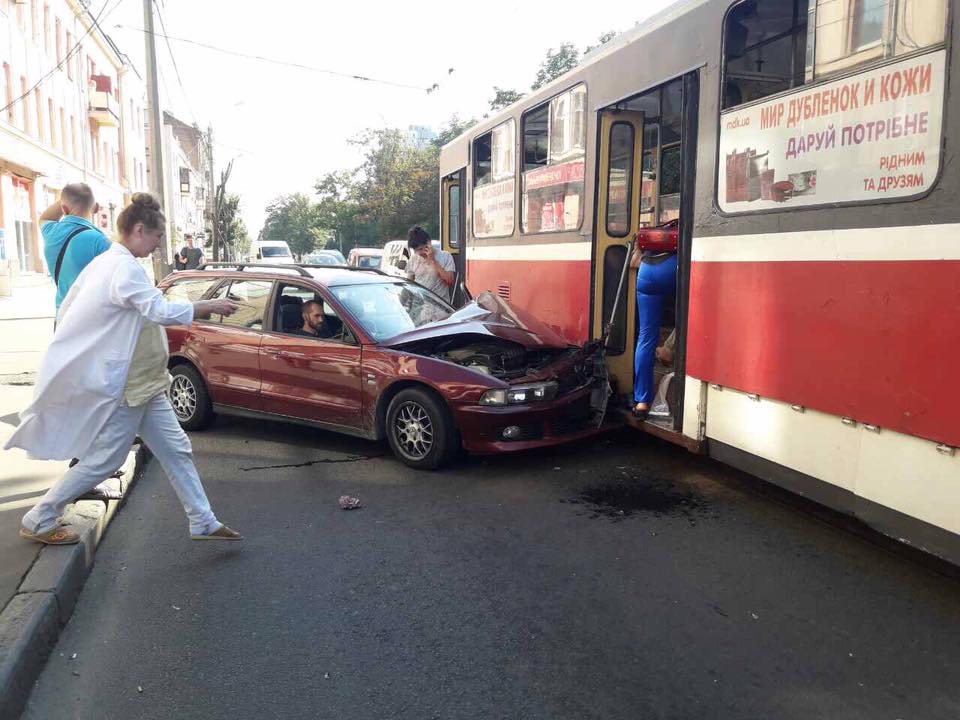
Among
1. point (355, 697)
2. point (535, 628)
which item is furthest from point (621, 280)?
point (355, 697)

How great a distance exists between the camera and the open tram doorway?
6.48m

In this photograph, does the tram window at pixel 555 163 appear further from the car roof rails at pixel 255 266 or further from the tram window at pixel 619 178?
the car roof rails at pixel 255 266

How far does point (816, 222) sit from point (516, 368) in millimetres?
2842

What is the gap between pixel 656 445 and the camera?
7176 mm

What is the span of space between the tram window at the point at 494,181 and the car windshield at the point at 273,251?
31392mm

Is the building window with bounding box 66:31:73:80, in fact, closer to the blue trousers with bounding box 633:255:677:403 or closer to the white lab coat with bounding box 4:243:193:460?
the blue trousers with bounding box 633:255:677:403

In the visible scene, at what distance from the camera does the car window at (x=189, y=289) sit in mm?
7797

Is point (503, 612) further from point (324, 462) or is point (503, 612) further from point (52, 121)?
point (52, 121)

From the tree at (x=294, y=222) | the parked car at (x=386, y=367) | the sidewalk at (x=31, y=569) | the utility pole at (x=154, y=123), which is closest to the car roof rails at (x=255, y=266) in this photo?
the parked car at (x=386, y=367)

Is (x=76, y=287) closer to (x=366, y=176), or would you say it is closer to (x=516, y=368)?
(x=516, y=368)

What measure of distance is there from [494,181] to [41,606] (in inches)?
276

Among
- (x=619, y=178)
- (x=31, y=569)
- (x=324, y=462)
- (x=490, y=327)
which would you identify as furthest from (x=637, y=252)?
(x=31, y=569)

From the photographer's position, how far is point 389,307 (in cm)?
721

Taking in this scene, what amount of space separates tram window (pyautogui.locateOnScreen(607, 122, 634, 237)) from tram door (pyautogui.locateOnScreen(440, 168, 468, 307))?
371 centimetres
